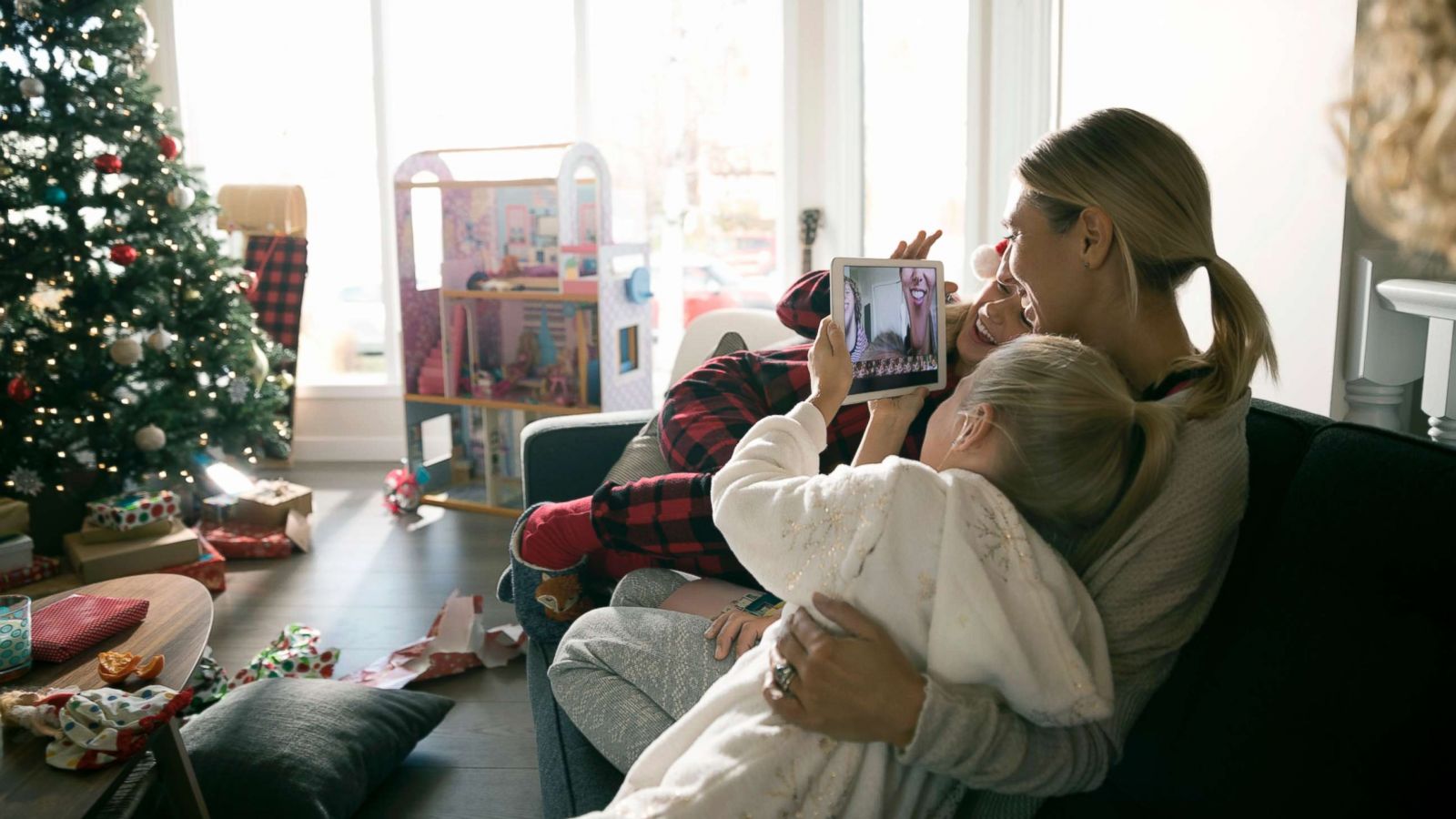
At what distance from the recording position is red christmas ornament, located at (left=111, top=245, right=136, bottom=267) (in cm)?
342

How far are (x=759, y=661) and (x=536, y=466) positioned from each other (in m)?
1.24

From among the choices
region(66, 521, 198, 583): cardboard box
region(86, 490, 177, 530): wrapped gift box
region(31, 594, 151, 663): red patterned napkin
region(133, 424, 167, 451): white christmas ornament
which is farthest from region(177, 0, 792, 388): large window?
region(31, 594, 151, 663): red patterned napkin

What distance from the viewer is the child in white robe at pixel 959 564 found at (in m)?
0.92

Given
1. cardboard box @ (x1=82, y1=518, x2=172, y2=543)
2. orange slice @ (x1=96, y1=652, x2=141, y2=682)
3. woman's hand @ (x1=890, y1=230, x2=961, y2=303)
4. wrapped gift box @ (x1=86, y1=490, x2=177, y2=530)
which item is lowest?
cardboard box @ (x1=82, y1=518, x2=172, y2=543)

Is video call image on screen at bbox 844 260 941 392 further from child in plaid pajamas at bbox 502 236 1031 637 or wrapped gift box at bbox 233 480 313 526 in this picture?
wrapped gift box at bbox 233 480 313 526

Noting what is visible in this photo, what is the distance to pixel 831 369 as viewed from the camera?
129 centimetres

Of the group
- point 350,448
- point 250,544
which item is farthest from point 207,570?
point 350,448

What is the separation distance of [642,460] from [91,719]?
3.25 ft

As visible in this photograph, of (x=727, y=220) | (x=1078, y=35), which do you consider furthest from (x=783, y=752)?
(x=727, y=220)

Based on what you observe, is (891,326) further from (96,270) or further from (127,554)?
(96,270)

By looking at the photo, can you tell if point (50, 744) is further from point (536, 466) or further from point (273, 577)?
point (273, 577)

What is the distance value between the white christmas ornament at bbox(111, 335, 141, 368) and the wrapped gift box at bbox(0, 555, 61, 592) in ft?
2.15

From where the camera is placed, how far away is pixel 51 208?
11.2ft

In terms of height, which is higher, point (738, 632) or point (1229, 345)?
point (1229, 345)
